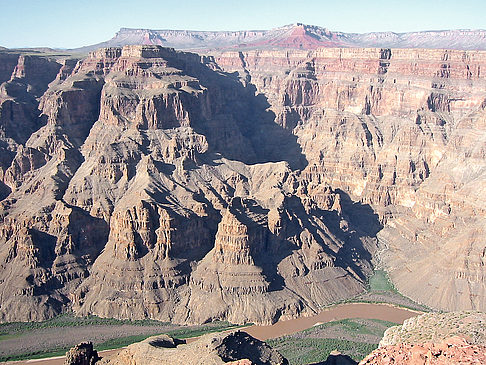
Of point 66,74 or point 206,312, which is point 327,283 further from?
point 66,74

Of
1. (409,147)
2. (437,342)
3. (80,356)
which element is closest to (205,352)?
(80,356)

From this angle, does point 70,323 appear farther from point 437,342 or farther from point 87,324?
point 437,342

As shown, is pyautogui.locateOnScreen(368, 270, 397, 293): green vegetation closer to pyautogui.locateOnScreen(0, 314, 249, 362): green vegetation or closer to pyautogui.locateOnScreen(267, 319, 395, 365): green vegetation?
pyautogui.locateOnScreen(267, 319, 395, 365): green vegetation

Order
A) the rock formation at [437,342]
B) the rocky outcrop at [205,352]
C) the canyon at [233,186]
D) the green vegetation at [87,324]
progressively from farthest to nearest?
the canyon at [233,186] → the green vegetation at [87,324] → the rocky outcrop at [205,352] → the rock formation at [437,342]

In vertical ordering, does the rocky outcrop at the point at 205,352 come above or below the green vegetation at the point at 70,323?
above

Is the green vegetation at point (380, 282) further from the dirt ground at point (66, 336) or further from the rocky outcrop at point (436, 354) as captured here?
the rocky outcrop at point (436, 354)

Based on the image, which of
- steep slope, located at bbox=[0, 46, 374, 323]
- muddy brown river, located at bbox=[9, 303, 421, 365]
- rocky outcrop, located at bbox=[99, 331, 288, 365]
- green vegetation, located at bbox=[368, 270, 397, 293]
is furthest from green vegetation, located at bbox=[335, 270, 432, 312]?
rocky outcrop, located at bbox=[99, 331, 288, 365]

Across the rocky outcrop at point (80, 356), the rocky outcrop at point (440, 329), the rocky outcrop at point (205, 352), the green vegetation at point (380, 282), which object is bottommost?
the green vegetation at point (380, 282)

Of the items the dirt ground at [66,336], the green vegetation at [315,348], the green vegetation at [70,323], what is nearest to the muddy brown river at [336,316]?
the green vegetation at [315,348]
